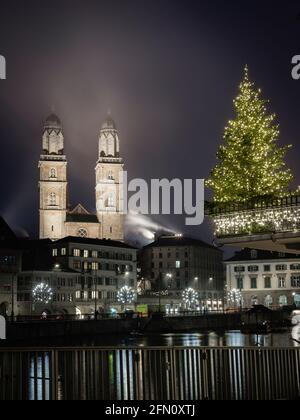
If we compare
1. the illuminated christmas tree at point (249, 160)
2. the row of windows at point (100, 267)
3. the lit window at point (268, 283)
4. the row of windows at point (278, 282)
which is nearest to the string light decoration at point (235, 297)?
the row of windows at point (278, 282)

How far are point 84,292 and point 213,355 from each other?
114401 mm

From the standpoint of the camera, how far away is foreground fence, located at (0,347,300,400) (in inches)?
735

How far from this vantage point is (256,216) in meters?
31.1

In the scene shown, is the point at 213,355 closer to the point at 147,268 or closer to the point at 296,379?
the point at 296,379

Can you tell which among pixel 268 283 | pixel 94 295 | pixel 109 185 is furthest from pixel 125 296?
pixel 109 185

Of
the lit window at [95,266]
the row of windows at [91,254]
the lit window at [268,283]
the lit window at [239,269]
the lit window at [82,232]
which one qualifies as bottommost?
the lit window at [268,283]

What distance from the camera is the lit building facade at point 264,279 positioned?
135m

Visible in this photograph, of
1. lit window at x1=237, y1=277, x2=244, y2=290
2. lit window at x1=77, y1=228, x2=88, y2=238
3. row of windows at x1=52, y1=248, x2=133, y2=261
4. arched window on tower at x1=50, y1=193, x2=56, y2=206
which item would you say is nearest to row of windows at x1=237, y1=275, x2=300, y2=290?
lit window at x1=237, y1=277, x2=244, y2=290

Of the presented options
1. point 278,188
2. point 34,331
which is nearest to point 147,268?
point 34,331

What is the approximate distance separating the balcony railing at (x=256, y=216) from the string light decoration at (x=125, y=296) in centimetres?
10468

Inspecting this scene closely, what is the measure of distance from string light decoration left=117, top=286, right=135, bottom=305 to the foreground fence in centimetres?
11681

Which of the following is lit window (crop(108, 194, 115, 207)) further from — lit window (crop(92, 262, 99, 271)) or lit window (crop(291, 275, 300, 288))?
lit window (crop(291, 275, 300, 288))

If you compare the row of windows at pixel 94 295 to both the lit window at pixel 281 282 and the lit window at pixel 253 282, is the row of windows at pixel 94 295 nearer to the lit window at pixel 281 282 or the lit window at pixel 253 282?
the lit window at pixel 253 282

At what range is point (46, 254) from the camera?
425 ft
